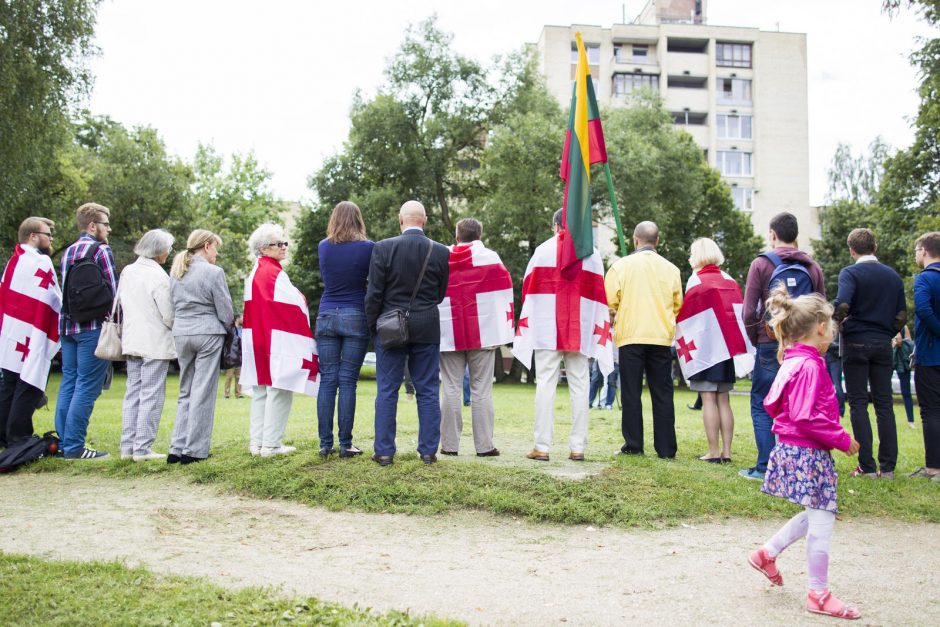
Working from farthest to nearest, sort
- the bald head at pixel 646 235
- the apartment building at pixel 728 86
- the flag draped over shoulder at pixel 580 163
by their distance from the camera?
the apartment building at pixel 728 86 < the bald head at pixel 646 235 < the flag draped over shoulder at pixel 580 163

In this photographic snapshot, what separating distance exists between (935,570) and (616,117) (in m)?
36.1

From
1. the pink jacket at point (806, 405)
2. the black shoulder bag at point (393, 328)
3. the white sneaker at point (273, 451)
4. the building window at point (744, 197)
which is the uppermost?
the building window at point (744, 197)

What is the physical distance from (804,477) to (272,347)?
5.11m

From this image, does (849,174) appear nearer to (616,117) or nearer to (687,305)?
(616,117)

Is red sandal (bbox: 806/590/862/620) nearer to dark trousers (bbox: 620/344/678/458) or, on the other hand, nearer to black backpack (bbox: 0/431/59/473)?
→ dark trousers (bbox: 620/344/678/458)

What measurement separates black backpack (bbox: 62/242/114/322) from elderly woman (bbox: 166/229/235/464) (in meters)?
0.82

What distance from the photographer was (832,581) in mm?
4727

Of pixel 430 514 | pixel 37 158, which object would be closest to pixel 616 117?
pixel 37 158

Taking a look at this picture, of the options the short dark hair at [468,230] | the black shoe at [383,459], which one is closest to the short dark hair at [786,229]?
the short dark hair at [468,230]

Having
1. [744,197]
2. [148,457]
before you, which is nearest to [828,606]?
[148,457]

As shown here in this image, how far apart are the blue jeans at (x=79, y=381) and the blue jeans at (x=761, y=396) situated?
21.2 ft

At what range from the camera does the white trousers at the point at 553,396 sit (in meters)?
7.94

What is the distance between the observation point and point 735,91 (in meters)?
63.8

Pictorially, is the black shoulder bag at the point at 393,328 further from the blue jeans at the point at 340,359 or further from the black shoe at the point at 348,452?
the black shoe at the point at 348,452
